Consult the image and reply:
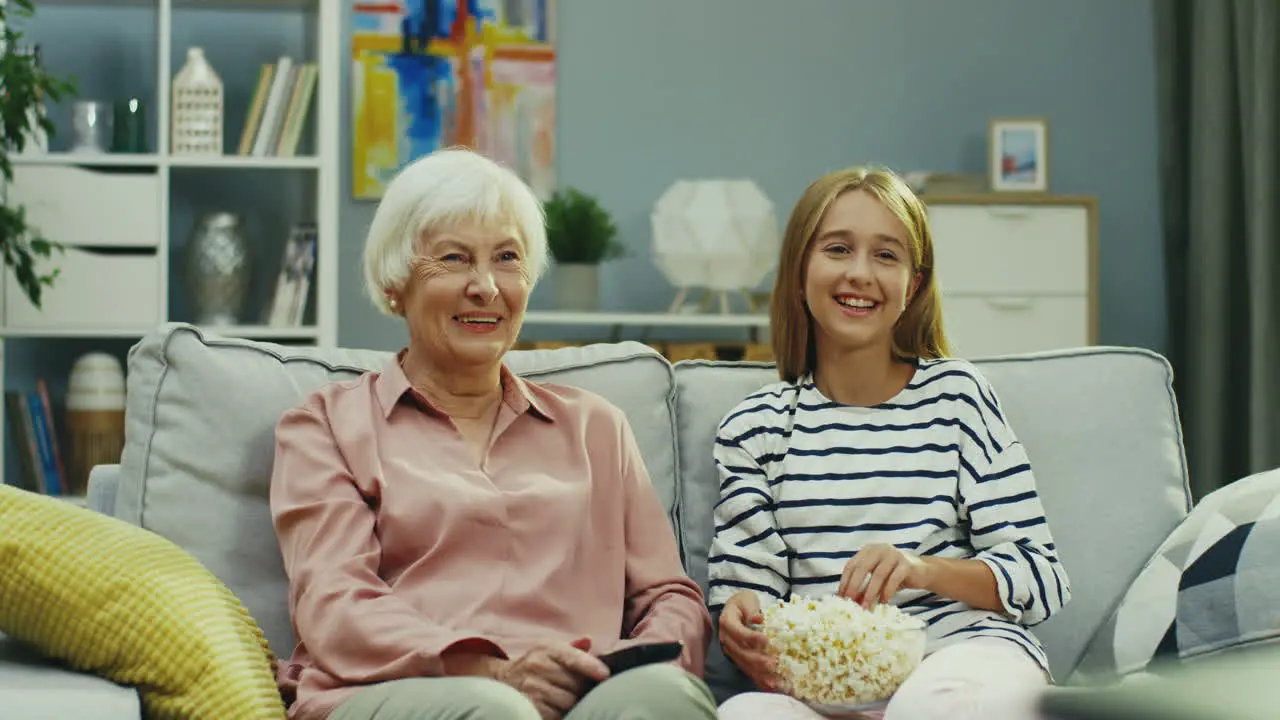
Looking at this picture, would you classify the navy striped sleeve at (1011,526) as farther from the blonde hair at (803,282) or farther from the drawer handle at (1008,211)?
the drawer handle at (1008,211)

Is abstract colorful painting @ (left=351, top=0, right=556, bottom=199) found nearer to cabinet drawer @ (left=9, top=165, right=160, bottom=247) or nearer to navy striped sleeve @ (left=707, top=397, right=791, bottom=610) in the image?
cabinet drawer @ (left=9, top=165, right=160, bottom=247)

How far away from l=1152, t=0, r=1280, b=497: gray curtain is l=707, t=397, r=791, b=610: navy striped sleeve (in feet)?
8.28

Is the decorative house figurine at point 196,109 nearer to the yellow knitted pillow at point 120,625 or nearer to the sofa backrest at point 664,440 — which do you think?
the sofa backrest at point 664,440

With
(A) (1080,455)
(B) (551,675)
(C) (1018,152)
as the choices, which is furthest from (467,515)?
(C) (1018,152)

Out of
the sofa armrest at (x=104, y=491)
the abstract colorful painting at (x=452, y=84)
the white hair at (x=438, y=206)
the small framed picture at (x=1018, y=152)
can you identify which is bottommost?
the sofa armrest at (x=104, y=491)

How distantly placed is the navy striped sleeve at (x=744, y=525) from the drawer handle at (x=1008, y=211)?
242 centimetres

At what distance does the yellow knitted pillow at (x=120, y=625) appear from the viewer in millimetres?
1377

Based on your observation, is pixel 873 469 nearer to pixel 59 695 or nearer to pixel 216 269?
pixel 59 695

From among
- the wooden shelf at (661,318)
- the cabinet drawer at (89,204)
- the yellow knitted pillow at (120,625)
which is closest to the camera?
the yellow knitted pillow at (120,625)

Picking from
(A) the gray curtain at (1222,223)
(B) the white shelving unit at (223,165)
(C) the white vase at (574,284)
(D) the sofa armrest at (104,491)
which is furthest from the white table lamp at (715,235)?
(D) the sofa armrest at (104,491)

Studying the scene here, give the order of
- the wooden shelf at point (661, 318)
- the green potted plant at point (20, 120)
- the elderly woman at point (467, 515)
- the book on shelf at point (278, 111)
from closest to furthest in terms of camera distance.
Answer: the elderly woman at point (467, 515), the green potted plant at point (20, 120), the book on shelf at point (278, 111), the wooden shelf at point (661, 318)

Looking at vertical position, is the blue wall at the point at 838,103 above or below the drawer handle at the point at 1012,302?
above

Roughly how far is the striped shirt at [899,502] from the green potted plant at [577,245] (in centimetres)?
231

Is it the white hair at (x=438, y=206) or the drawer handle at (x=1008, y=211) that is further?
the drawer handle at (x=1008, y=211)
